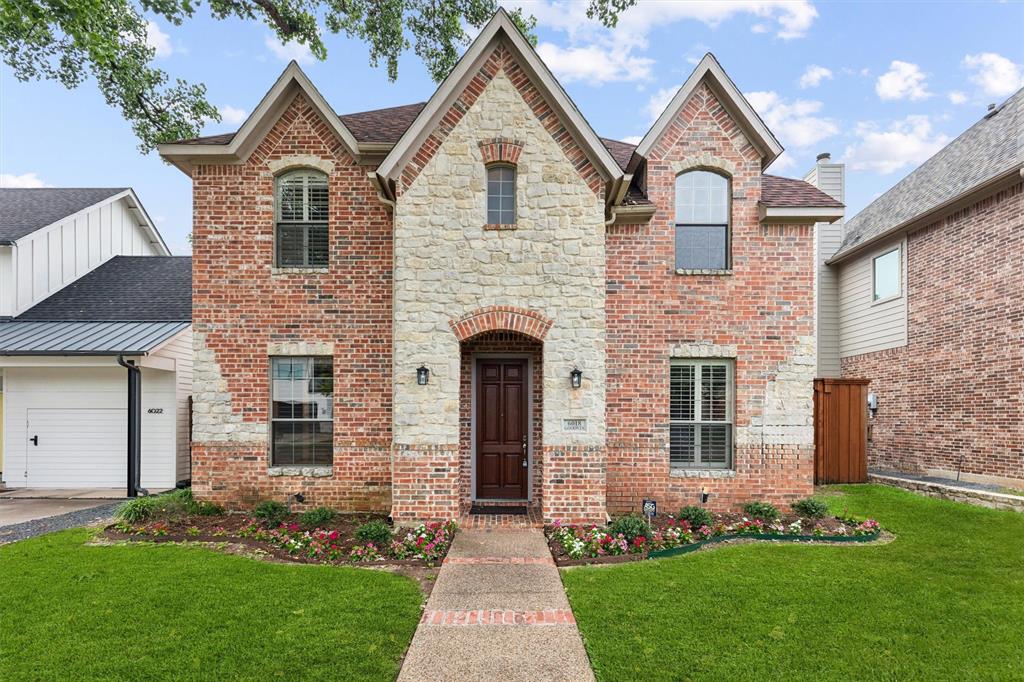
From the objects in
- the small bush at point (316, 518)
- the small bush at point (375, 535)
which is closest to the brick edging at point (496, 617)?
the small bush at point (375, 535)

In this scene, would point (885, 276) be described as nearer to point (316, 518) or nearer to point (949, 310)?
point (949, 310)

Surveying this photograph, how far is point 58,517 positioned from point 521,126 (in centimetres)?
1000

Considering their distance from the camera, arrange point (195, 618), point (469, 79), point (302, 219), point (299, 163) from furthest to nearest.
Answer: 1. point (302, 219)
2. point (299, 163)
3. point (469, 79)
4. point (195, 618)

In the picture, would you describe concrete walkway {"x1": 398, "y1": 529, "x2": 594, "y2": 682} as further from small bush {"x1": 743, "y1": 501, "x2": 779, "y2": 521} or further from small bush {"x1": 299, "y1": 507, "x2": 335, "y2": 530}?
small bush {"x1": 743, "y1": 501, "x2": 779, "y2": 521}

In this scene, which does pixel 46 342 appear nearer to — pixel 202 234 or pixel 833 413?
pixel 202 234

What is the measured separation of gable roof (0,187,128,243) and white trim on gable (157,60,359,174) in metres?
7.89

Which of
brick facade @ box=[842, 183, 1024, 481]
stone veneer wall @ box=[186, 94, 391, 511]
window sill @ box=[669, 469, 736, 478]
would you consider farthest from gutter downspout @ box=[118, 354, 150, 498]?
brick facade @ box=[842, 183, 1024, 481]

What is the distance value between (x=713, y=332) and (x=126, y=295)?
14257mm

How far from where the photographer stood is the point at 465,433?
8859 millimetres

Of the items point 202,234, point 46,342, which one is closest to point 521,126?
point 202,234

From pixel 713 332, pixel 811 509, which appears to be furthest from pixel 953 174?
pixel 811 509

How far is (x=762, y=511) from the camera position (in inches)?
332

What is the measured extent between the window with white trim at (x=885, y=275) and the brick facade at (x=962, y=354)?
50cm

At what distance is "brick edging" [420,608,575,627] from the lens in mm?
5023
